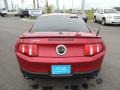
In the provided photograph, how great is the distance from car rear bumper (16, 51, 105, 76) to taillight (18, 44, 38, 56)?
77mm

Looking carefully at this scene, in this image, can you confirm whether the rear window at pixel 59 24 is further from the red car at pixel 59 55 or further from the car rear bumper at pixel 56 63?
the car rear bumper at pixel 56 63

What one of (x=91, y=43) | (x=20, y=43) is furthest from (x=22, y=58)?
(x=91, y=43)

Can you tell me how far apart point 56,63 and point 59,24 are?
58.3 inches

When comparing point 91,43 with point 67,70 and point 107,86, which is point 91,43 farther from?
point 107,86

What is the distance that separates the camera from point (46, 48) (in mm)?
4281

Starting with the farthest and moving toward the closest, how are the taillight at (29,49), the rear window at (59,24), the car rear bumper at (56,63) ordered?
the rear window at (59,24) < the taillight at (29,49) < the car rear bumper at (56,63)

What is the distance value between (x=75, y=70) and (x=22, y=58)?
0.99 metres

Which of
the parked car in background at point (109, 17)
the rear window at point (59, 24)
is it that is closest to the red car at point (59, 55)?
the rear window at point (59, 24)

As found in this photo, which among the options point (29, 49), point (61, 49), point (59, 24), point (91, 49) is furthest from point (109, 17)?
point (29, 49)

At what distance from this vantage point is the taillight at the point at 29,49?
4.29 meters

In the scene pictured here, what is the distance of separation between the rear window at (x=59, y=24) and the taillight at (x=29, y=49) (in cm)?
83

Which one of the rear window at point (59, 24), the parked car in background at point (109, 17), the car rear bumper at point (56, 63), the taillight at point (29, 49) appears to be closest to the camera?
the car rear bumper at point (56, 63)

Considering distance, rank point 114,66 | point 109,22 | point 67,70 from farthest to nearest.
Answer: point 109,22 → point 114,66 → point 67,70

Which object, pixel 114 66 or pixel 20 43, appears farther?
pixel 114 66
